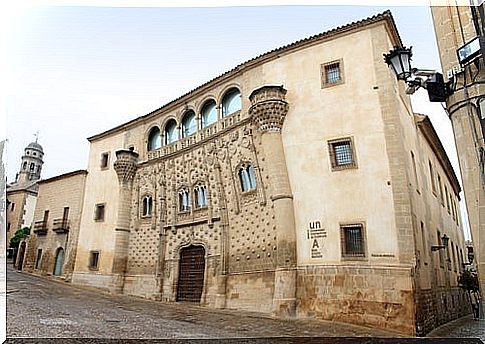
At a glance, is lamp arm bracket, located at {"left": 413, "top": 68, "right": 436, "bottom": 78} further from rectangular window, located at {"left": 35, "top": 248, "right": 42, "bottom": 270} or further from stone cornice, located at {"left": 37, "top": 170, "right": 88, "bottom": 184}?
rectangular window, located at {"left": 35, "top": 248, "right": 42, "bottom": 270}

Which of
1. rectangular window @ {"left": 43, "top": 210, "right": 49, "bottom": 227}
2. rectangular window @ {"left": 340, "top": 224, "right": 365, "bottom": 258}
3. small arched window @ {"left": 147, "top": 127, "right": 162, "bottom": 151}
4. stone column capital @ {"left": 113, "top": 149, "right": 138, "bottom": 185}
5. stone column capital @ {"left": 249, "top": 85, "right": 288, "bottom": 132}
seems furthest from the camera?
rectangular window @ {"left": 43, "top": 210, "right": 49, "bottom": 227}

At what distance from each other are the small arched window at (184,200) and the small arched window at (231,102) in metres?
3.04


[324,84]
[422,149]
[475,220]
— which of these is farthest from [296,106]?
[475,220]

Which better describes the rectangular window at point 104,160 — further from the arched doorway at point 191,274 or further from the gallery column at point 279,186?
the gallery column at point 279,186

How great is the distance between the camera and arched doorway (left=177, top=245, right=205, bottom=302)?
11.2 meters

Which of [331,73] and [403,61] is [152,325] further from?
[331,73]

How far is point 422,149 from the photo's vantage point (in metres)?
10.7

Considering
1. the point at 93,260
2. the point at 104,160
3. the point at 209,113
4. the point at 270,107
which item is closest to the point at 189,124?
the point at 209,113

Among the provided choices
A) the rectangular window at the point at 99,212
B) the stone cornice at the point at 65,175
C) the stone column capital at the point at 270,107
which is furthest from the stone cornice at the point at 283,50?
the stone cornice at the point at 65,175

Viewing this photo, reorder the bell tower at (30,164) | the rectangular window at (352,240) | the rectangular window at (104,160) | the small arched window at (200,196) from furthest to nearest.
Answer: the bell tower at (30,164), the rectangular window at (104,160), the small arched window at (200,196), the rectangular window at (352,240)

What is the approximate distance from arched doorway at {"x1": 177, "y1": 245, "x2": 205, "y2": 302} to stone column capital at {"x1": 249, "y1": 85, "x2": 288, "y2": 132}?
4557mm

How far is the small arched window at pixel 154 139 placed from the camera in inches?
562

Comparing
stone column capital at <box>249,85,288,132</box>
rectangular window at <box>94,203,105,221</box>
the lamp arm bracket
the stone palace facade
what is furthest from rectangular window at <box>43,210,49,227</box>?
the lamp arm bracket

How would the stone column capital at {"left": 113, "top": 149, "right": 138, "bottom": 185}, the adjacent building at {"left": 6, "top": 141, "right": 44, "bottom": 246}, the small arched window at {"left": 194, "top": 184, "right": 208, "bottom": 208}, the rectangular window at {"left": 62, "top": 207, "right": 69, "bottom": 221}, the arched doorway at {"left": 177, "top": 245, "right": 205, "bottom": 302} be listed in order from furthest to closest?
the adjacent building at {"left": 6, "top": 141, "right": 44, "bottom": 246} → the rectangular window at {"left": 62, "top": 207, "right": 69, "bottom": 221} → the stone column capital at {"left": 113, "top": 149, "right": 138, "bottom": 185} → the small arched window at {"left": 194, "top": 184, "right": 208, "bottom": 208} → the arched doorway at {"left": 177, "top": 245, "right": 205, "bottom": 302}
